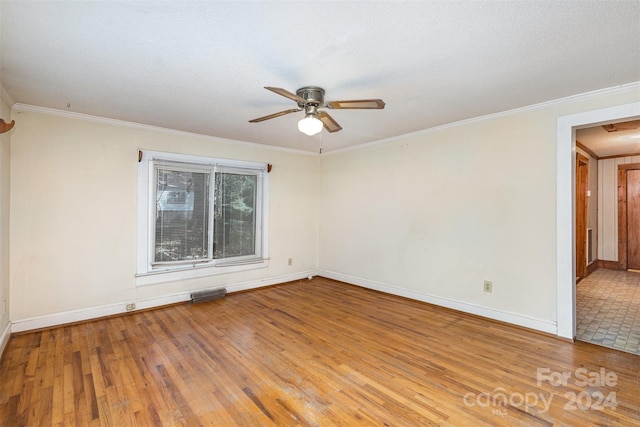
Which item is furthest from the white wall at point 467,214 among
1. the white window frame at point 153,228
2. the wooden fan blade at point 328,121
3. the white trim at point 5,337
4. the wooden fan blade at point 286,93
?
the white trim at point 5,337

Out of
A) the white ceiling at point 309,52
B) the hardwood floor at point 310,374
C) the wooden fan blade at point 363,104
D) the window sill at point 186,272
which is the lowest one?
the hardwood floor at point 310,374

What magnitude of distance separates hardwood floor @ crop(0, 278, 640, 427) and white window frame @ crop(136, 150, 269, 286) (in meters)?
0.66

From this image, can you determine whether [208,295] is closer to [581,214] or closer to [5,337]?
[5,337]

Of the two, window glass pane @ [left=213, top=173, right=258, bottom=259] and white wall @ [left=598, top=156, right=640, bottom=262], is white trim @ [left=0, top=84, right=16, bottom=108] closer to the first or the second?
window glass pane @ [left=213, top=173, right=258, bottom=259]

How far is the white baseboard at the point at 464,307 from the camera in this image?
300 cm

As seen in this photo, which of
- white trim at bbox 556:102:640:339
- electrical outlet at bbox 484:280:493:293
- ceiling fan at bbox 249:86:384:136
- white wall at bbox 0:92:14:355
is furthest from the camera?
electrical outlet at bbox 484:280:493:293

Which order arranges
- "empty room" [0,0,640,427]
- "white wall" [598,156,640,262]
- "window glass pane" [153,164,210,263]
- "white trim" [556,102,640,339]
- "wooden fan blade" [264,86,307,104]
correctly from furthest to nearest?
1. "white wall" [598,156,640,262]
2. "window glass pane" [153,164,210,263]
3. "white trim" [556,102,640,339]
4. "wooden fan blade" [264,86,307,104]
5. "empty room" [0,0,640,427]

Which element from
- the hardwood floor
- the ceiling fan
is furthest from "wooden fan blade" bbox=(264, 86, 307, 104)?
the hardwood floor

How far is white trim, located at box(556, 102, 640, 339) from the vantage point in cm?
281

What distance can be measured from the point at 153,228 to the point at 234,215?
117 centimetres

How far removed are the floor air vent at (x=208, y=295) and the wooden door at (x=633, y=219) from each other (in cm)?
790

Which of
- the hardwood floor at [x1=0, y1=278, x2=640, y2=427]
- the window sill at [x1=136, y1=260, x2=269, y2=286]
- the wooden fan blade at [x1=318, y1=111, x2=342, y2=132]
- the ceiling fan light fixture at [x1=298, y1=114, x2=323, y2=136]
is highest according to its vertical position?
the wooden fan blade at [x1=318, y1=111, x2=342, y2=132]

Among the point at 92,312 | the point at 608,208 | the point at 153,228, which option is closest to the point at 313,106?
the point at 153,228

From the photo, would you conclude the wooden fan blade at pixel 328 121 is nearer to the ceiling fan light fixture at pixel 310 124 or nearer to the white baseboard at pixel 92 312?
the ceiling fan light fixture at pixel 310 124
